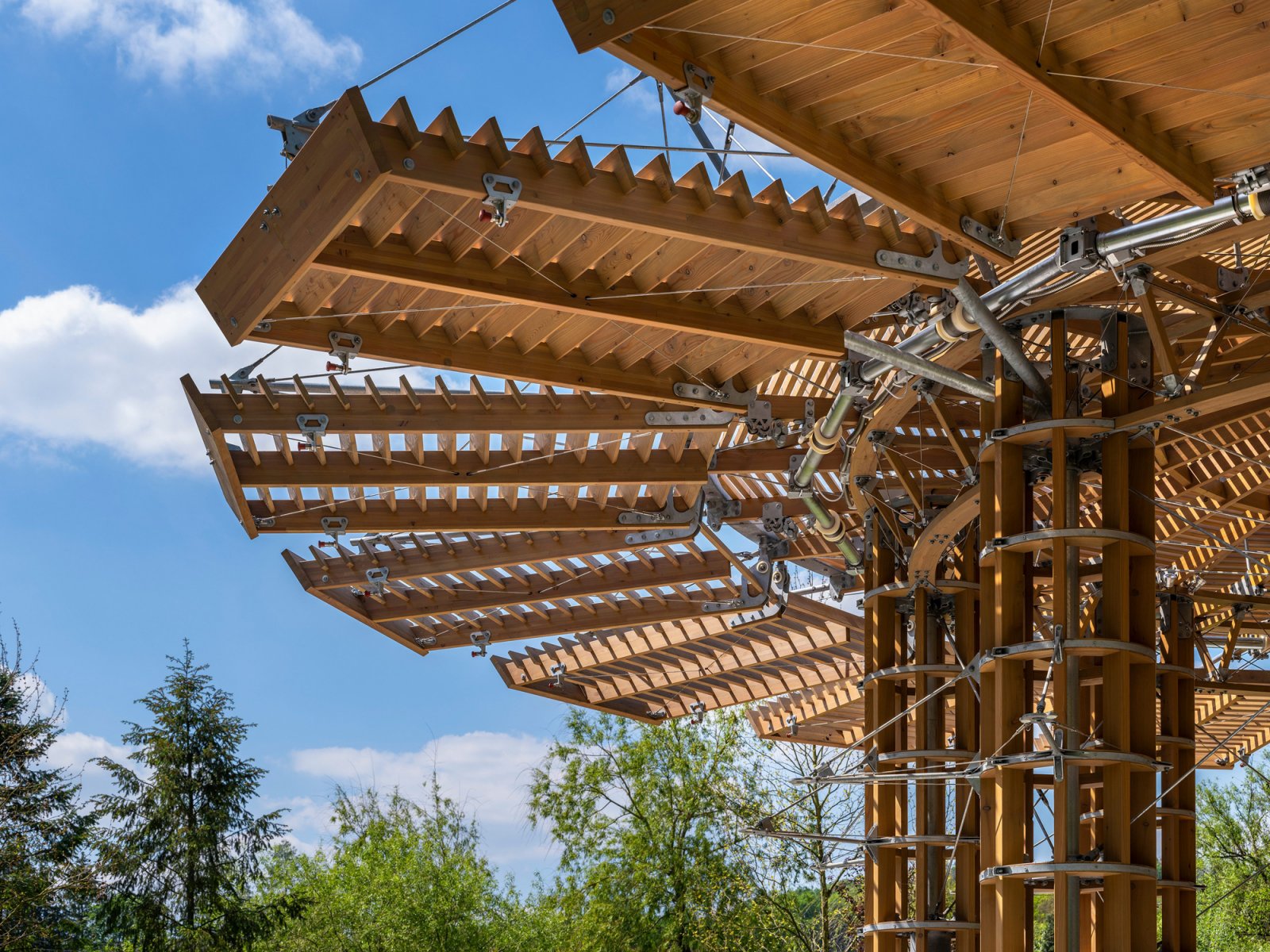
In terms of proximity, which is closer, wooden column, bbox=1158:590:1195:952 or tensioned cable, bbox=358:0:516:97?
tensioned cable, bbox=358:0:516:97

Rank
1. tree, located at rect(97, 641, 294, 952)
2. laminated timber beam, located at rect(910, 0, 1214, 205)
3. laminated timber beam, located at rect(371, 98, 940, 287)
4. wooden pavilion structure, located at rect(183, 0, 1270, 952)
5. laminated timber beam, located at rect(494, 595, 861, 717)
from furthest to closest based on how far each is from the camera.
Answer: tree, located at rect(97, 641, 294, 952), laminated timber beam, located at rect(494, 595, 861, 717), laminated timber beam, located at rect(371, 98, 940, 287), wooden pavilion structure, located at rect(183, 0, 1270, 952), laminated timber beam, located at rect(910, 0, 1214, 205)

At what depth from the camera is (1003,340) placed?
350 inches

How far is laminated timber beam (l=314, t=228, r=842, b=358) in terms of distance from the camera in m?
8.67

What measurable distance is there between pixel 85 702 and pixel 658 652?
55.7 metres

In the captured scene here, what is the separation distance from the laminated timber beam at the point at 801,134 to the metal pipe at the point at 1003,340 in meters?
0.30

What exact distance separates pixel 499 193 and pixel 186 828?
59.1 ft

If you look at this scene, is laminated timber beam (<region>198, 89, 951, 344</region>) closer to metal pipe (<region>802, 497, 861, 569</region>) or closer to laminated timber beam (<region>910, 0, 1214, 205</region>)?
laminated timber beam (<region>910, 0, 1214, 205</region>)

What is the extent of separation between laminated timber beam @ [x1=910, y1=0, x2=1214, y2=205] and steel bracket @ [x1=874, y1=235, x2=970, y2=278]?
67.7 inches

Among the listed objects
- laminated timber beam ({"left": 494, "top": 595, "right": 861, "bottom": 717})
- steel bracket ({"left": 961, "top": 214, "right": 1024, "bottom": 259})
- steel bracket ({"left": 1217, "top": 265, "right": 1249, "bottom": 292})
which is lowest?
laminated timber beam ({"left": 494, "top": 595, "right": 861, "bottom": 717})

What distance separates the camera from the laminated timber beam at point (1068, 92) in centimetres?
636

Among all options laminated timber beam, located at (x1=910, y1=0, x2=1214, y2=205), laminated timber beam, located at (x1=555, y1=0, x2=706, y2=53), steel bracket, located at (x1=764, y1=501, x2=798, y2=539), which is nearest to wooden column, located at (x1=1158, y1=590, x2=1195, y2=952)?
steel bracket, located at (x1=764, y1=501, x2=798, y2=539)

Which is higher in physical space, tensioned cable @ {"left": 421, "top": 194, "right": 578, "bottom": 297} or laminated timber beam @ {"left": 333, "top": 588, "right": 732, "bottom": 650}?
tensioned cable @ {"left": 421, "top": 194, "right": 578, "bottom": 297}

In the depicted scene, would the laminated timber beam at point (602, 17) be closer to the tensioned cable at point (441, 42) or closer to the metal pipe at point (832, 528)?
the tensioned cable at point (441, 42)

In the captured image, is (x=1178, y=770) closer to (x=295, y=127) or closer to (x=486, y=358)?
(x=486, y=358)
